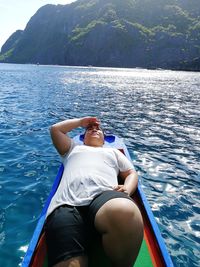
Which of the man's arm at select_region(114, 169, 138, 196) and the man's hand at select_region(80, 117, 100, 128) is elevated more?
the man's hand at select_region(80, 117, 100, 128)

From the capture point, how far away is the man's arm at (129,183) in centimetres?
560

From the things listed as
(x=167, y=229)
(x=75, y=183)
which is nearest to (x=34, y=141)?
(x=167, y=229)

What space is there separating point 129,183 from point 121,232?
178 cm

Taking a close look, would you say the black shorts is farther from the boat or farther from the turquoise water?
the turquoise water

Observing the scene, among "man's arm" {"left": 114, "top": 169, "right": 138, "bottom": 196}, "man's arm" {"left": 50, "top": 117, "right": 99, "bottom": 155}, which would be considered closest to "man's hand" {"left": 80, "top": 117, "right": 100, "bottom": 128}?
"man's arm" {"left": 50, "top": 117, "right": 99, "bottom": 155}

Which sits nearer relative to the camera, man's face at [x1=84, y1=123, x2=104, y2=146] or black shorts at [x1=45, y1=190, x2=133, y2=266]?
black shorts at [x1=45, y1=190, x2=133, y2=266]

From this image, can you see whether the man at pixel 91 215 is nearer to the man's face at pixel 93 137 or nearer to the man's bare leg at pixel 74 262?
the man's bare leg at pixel 74 262

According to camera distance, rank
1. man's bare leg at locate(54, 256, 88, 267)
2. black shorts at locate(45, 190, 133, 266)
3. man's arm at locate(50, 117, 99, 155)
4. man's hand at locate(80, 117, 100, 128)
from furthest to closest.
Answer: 1. man's hand at locate(80, 117, 100, 128)
2. man's arm at locate(50, 117, 99, 155)
3. black shorts at locate(45, 190, 133, 266)
4. man's bare leg at locate(54, 256, 88, 267)

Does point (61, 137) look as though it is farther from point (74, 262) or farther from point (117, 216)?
point (74, 262)

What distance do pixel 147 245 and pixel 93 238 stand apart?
117cm

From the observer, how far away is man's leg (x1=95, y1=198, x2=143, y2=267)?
14.8 feet

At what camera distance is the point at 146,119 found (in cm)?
2398

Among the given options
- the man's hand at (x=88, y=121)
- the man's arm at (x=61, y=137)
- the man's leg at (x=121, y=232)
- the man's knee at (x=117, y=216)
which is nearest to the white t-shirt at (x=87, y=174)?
the man's arm at (x=61, y=137)

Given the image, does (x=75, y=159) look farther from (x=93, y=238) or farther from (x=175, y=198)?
(x=175, y=198)
